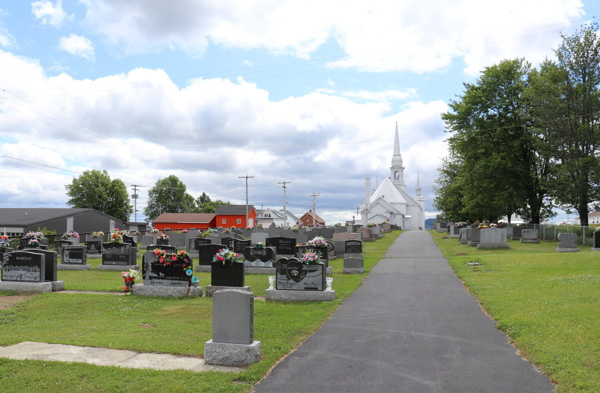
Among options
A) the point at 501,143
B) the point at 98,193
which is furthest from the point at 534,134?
the point at 98,193

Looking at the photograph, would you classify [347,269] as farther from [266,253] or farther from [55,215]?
[55,215]

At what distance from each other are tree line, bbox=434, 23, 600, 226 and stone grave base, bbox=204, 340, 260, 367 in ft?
104

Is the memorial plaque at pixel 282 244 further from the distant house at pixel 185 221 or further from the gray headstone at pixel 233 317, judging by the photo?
the distant house at pixel 185 221

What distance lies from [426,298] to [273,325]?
5.27 m

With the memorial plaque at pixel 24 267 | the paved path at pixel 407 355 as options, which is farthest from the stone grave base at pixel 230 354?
the memorial plaque at pixel 24 267

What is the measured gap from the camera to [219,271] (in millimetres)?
14133

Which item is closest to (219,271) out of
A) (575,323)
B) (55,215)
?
(575,323)

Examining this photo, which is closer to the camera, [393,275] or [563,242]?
[393,275]

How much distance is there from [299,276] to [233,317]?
20.9ft

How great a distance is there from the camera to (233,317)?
739cm

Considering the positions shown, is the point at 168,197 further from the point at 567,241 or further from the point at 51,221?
the point at 567,241

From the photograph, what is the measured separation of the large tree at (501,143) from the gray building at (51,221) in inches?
1596

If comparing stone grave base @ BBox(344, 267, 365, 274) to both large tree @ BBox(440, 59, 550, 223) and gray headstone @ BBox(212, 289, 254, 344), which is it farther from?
large tree @ BBox(440, 59, 550, 223)

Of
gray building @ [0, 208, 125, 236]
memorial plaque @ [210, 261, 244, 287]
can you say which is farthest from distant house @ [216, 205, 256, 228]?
memorial plaque @ [210, 261, 244, 287]
